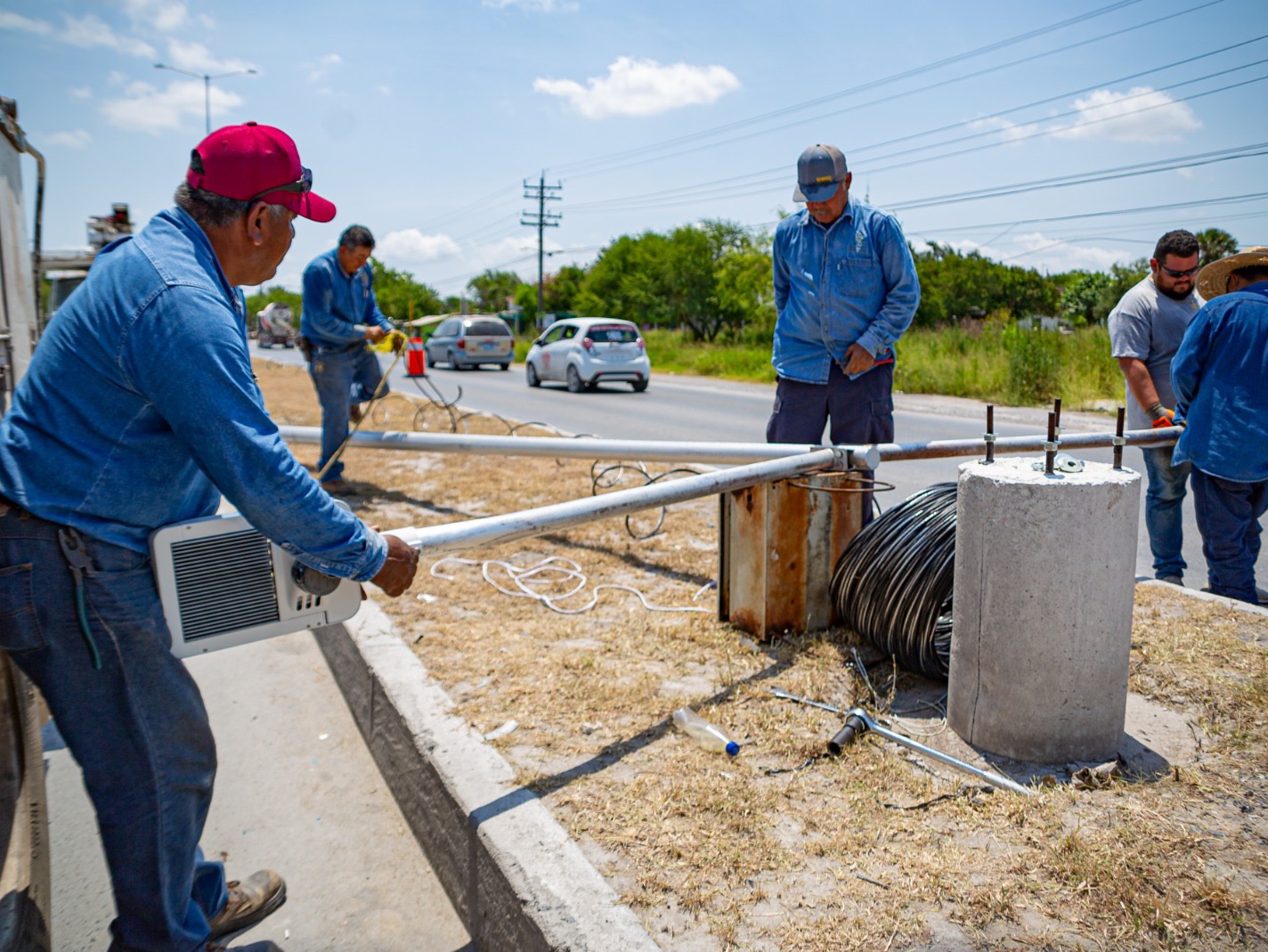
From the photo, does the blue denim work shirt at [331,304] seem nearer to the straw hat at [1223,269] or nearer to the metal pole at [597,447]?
the metal pole at [597,447]

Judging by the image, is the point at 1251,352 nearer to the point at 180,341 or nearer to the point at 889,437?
the point at 889,437

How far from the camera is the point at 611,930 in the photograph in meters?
2.17

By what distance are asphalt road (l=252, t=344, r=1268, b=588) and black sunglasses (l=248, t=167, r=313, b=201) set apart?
549 cm

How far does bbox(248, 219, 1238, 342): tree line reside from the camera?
46.3m

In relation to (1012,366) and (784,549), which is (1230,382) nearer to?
(784,549)

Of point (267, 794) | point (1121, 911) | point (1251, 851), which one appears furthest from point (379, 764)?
point (1251, 851)

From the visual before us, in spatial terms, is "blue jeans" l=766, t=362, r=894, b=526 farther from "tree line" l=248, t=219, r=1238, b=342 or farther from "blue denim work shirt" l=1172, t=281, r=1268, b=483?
"tree line" l=248, t=219, r=1238, b=342

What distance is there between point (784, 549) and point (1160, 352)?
3.05 meters

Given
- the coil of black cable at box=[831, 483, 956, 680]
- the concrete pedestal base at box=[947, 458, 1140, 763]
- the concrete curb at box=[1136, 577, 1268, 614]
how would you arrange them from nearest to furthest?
the concrete pedestal base at box=[947, 458, 1140, 763] → the coil of black cable at box=[831, 483, 956, 680] → the concrete curb at box=[1136, 577, 1268, 614]

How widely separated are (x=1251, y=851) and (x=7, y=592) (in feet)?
10.0

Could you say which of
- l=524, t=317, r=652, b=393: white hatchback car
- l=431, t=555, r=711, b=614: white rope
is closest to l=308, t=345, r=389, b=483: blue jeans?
l=431, t=555, r=711, b=614: white rope

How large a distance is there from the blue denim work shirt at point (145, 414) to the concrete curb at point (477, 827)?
1.02 metres

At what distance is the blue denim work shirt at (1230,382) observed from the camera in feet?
14.3

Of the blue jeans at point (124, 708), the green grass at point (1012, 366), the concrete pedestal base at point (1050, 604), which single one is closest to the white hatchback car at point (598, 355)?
the green grass at point (1012, 366)
